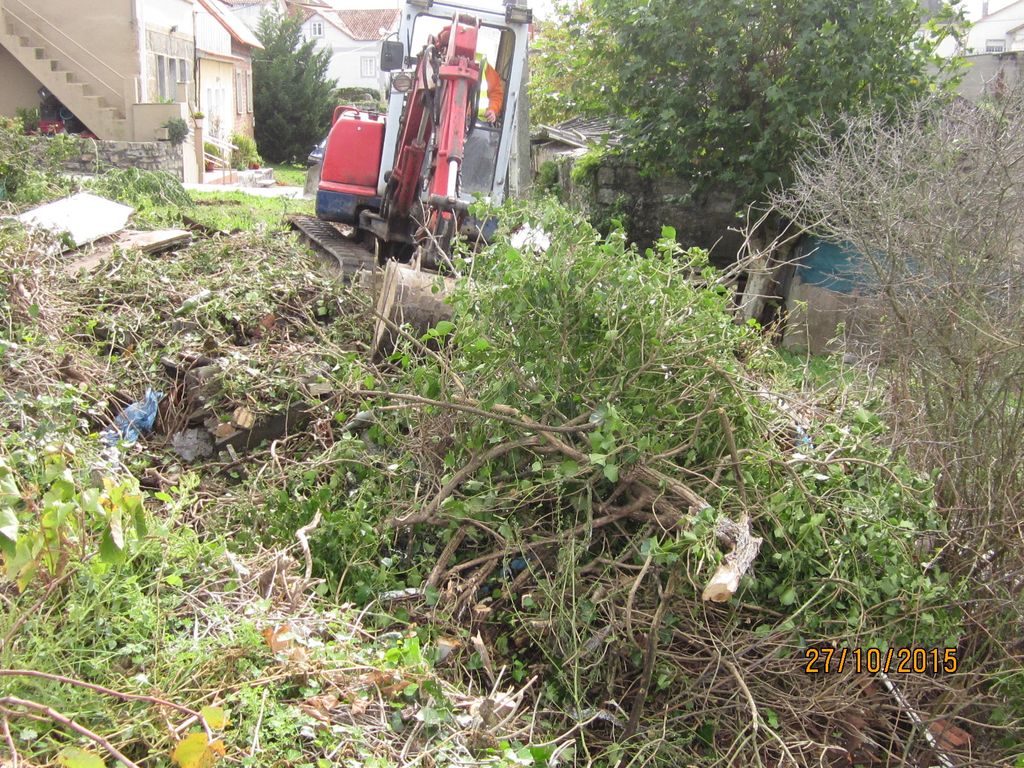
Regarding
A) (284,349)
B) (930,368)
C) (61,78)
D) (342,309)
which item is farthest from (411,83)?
(61,78)

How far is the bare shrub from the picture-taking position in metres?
3.98

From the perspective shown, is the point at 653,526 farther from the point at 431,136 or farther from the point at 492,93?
the point at 492,93

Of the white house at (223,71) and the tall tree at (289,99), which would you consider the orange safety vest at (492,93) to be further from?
the tall tree at (289,99)

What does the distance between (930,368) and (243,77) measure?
110ft

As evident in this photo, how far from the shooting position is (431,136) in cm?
837

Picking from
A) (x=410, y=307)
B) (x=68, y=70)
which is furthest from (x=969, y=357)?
(x=68, y=70)

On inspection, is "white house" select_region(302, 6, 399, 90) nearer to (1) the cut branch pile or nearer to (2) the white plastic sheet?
(2) the white plastic sheet

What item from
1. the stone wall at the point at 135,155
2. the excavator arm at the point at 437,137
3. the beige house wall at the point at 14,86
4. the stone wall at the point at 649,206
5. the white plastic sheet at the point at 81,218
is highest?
the excavator arm at the point at 437,137

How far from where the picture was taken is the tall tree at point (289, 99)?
34.4 m

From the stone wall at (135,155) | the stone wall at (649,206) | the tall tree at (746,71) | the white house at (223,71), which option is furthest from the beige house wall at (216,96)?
the tall tree at (746,71)

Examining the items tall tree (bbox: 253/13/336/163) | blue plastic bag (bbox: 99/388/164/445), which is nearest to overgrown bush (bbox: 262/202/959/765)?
blue plastic bag (bbox: 99/388/164/445)
